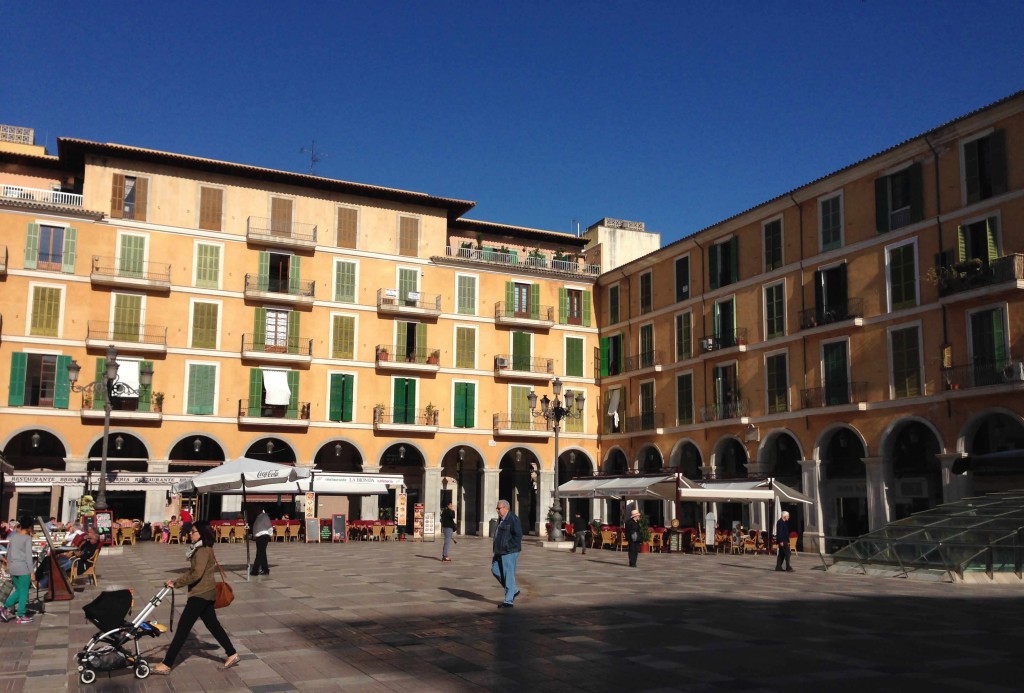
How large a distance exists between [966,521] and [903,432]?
10587 mm

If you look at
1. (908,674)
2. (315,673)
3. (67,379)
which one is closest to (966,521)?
(908,674)

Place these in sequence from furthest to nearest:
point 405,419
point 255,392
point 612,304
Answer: point 612,304, point 405,419, point 255,392

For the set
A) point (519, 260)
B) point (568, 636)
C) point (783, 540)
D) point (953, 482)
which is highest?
point (519, 260)

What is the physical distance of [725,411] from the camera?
3834 cm

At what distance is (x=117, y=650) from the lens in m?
9.13

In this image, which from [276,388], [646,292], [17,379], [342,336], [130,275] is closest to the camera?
[17,379]

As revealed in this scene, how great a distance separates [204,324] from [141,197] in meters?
6.09

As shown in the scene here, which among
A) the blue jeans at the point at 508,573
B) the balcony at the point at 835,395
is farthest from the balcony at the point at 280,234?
the blue jeans at the point at 508,573

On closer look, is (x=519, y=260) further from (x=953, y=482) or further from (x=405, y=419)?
(x=953, y=482)

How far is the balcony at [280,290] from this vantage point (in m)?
41.1

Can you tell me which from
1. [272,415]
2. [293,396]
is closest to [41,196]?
[272,415]

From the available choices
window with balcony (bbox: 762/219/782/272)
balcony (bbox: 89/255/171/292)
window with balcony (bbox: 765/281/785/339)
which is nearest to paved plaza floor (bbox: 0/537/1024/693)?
window with balcony (bbox: 765/281/785/339)

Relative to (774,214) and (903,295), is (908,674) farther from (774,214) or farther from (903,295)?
(774,214)

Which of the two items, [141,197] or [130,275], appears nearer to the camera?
[130,275]
